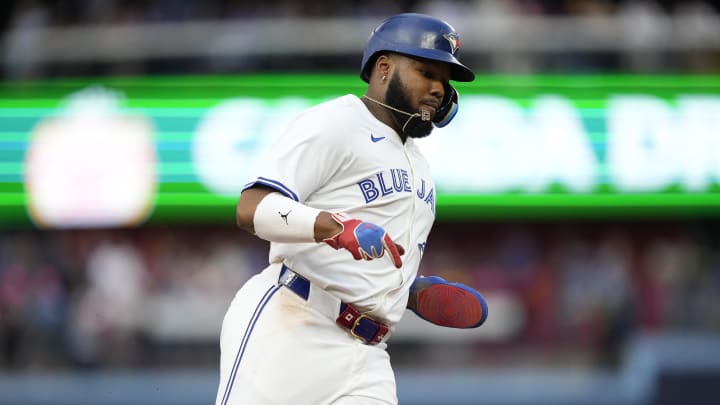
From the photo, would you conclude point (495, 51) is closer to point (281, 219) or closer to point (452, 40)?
point (452, 40)

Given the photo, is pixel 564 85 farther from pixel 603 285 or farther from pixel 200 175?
pixel 200 175

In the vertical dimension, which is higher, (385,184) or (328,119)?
(328,119)

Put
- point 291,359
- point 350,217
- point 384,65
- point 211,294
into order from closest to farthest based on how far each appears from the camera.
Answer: point 350,217, point 291,359, point 384,65, point 211,294

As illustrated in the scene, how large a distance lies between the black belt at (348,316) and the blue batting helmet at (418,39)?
813mm

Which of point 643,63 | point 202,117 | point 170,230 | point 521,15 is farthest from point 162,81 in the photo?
point 643,63

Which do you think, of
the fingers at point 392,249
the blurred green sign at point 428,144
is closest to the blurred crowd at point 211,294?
the blurred green sign at point 428,144

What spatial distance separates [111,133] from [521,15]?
4.44 meters

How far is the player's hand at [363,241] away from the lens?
3.56 m

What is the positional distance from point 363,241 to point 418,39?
916 millimetres

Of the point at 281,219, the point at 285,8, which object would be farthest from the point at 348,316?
the point at 285,8

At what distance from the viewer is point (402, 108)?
4.25m

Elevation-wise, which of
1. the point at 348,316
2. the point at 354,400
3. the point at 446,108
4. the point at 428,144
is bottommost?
the point at 428,144

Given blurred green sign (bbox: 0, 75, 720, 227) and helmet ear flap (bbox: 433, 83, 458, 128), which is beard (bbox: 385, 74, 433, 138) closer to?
helmet ear flap (bbox: 433, 83, 458, 128)

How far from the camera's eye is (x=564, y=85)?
42.6ft
